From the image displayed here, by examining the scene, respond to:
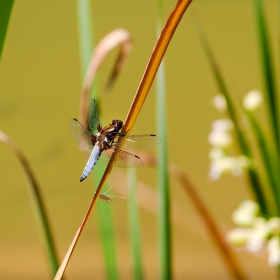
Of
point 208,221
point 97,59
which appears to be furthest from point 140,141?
point 208,221

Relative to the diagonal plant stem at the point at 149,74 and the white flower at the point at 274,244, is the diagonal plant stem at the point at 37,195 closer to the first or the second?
the diagonal plant stem at the point at 149,74

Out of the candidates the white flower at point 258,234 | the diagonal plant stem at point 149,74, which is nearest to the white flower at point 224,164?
the white flower at point 258,234

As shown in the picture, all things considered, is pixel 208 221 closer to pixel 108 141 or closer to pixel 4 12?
pixel 108 141

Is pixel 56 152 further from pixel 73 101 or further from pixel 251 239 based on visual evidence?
pixel 251 239

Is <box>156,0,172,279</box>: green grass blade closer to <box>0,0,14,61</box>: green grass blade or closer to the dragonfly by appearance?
the dragonfly

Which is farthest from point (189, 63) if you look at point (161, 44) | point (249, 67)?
point (161, 44)
